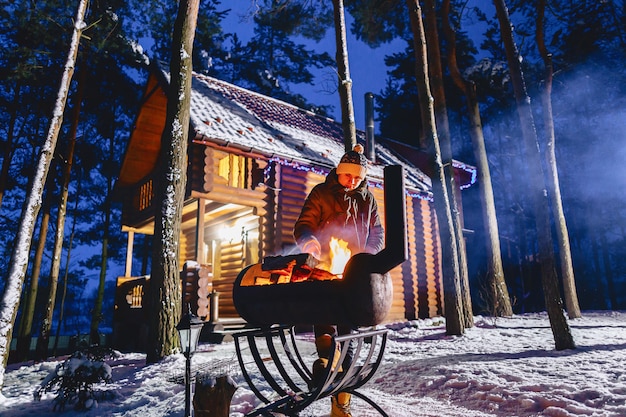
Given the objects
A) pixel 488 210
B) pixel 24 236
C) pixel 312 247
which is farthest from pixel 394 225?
pixel 488 210

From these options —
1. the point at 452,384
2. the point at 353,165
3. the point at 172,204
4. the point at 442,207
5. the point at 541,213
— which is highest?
the point at 442,207

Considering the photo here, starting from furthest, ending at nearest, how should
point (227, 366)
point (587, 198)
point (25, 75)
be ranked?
point (587, 198), point (25, 75), point (227, 366)

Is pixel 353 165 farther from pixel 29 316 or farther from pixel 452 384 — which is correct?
pixel 29 316

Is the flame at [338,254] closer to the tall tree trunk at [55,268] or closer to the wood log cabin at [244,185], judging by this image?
the wood log cabin at [244,185]

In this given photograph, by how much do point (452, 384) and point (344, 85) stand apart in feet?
21.1

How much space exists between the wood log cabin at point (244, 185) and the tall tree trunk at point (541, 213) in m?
5.34

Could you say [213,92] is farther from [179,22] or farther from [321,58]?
[321,58]

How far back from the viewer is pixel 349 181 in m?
3.32

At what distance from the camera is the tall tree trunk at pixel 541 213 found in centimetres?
614

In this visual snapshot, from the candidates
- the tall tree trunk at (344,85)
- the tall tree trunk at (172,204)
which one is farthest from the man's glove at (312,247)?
the tall tree trunk at (344,85)

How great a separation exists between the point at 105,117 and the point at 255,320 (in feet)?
67.0

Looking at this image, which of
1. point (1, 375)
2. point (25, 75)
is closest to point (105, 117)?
point (25, 75)

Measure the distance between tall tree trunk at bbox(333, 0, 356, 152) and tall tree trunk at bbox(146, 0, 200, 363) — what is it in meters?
3.29

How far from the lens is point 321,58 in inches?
953
